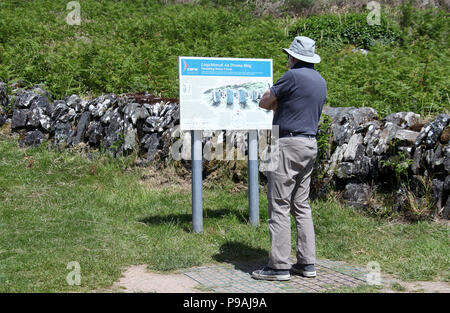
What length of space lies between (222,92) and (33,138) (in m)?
4.98

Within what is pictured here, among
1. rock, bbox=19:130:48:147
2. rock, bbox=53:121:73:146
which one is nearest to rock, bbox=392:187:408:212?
rock, bbox=53:121:73:146

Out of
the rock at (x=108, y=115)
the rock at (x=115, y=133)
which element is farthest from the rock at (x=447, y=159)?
the rock at (x=108, y=115)

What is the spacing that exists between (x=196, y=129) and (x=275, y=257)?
1979mm

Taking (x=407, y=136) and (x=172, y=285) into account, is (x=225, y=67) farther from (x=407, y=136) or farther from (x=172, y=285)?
(x=172, y=285)

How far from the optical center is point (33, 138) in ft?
32.4

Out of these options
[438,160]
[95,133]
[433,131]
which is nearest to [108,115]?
[95,133]

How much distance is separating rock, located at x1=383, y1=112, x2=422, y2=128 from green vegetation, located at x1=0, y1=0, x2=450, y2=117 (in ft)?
2.07

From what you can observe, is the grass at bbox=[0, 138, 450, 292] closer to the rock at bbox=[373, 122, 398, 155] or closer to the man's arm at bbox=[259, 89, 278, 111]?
the rock at bbox=[373, 122, 398, 155]

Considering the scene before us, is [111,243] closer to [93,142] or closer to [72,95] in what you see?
[93,142]

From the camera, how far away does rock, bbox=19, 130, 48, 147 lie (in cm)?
981

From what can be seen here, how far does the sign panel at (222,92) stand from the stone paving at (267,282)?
173 cm

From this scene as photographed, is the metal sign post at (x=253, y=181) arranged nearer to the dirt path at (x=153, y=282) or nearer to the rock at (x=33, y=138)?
the dirt path at (x=153, y=282)

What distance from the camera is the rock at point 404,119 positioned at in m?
7.21

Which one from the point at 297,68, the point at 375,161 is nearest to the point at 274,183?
the point at 297,68
